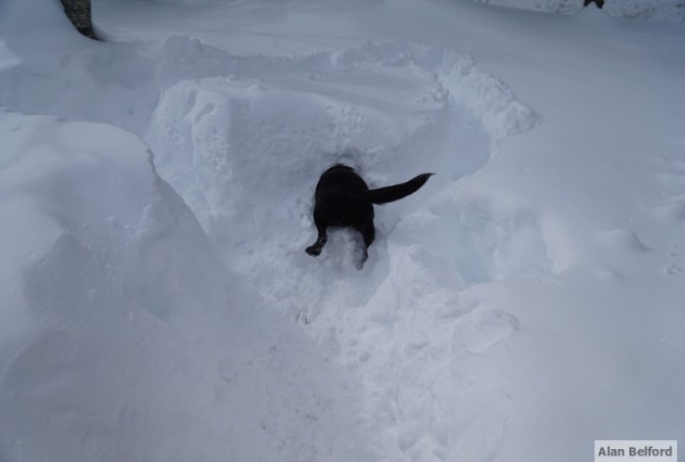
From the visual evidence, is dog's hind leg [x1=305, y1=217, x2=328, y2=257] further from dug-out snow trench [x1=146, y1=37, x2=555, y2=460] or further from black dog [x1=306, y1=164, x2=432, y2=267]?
dug-out snow trench [x1=146, y1=37, x2=555, y2=460]

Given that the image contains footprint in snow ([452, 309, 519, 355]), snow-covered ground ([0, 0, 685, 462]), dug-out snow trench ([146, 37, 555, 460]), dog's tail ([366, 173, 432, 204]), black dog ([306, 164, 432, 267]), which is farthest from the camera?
black dog ([306, 164, 432, 267])

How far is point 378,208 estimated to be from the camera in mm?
3268

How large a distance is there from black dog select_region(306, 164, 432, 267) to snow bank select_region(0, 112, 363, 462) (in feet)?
2.63

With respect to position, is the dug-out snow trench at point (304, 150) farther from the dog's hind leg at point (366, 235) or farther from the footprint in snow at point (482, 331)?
the footprint in snow at point (482, 331)

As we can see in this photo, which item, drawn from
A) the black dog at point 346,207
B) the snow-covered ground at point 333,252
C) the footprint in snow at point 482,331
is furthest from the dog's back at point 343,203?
the footprint in snow at point 482,331

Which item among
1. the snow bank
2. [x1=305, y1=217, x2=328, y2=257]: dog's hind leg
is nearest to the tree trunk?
the snow bank

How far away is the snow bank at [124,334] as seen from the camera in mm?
1384

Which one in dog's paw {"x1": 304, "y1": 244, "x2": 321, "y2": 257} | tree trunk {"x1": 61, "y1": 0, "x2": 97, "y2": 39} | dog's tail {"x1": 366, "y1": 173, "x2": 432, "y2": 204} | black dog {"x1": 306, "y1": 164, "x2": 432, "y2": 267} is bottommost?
dog's paw {"x1": 304, "y1": 244, "x2": 321, "y2": 257}

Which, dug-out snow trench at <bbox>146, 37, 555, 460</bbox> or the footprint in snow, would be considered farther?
dug-out snow trench at <bbox>146, 37, 555, 460</bbox>

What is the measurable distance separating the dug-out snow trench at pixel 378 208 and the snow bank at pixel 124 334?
384 millimetres

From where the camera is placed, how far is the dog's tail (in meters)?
2.72

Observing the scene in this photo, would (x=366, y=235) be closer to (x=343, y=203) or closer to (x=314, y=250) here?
(x=343, y=203)

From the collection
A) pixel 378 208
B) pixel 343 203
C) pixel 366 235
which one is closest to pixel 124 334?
pixel 343 203

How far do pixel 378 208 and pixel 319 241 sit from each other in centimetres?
60
